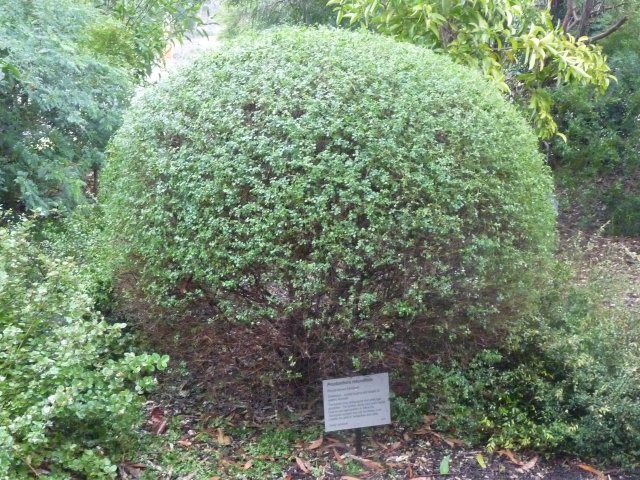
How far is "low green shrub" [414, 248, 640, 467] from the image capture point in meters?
3.92

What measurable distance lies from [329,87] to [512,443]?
2.13m

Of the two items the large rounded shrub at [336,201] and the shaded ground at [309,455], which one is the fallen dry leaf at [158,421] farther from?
the large rounded shrub at [336,201]

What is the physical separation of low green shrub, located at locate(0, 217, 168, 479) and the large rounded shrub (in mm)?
463

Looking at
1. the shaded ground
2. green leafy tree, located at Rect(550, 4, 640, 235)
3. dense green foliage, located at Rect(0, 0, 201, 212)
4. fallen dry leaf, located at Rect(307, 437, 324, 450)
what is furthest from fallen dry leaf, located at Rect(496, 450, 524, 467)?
green leafy tree, located at Rect(550, 4, 640, 235)

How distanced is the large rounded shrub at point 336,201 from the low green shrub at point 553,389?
1.02 ft

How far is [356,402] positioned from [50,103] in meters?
3.74

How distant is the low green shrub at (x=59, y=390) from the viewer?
130 inches

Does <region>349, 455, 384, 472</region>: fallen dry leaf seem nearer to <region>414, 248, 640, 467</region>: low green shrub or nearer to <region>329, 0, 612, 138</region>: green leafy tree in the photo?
<region>414, 248, 640, 467</region>: low green shrub

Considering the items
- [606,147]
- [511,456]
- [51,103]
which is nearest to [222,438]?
[511,456]

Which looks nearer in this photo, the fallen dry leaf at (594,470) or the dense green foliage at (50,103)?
the fallen dry leaf at (594,470)

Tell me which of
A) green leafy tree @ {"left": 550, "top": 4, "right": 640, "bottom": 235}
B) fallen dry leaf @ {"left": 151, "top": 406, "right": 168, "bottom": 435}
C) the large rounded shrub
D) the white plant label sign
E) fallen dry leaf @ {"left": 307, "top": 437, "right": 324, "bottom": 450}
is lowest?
fallen dry leaf @ {"left": 307, "top": 437, "right": 324, "bottom": 450}

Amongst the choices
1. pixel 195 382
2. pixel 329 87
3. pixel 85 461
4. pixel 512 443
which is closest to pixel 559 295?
pixel 512 443

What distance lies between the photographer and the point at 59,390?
10.7 feet

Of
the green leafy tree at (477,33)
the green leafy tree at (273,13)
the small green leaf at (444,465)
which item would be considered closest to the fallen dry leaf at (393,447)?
the small green leaf at (444,465)
